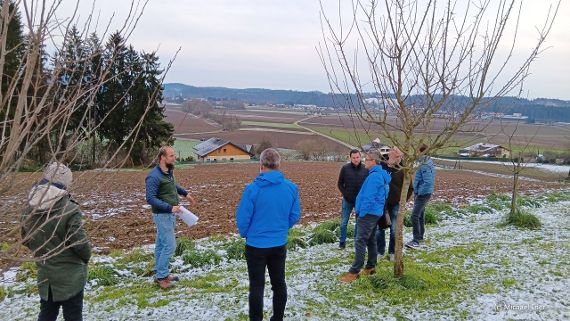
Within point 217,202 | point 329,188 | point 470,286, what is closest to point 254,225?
point 470,286

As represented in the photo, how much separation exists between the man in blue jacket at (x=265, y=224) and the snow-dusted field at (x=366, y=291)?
0.76 m

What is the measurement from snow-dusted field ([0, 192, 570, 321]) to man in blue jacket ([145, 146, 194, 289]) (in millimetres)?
383

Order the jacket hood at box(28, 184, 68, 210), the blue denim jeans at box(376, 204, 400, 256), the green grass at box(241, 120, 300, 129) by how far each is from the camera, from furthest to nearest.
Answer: the green grass at box(241, 120, 300, 129) < the blue denim jeans at box(376, 204, 400, 256) < the jacket hood at box(28, 184, 68, 210)

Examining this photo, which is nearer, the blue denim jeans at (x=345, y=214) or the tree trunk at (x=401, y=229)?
the tree trunk at (x=401, y=229)

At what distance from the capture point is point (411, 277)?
Answer: 561 cm

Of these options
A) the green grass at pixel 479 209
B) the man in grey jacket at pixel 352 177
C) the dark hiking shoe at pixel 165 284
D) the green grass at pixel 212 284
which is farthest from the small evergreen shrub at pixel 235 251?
the green grass at pixel 479 209

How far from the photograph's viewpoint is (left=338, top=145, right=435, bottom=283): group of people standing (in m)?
5.73

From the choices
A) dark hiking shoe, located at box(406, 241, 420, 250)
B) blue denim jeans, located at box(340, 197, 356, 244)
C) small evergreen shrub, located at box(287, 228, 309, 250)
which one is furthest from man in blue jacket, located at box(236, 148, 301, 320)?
dark hiking shoe, located at box(406, 241, 420, 250)

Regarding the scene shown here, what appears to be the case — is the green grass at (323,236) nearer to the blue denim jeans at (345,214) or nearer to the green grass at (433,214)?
the blue denim jeans at (345,214)

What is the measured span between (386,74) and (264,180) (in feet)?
6.85

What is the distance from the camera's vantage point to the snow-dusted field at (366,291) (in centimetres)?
489

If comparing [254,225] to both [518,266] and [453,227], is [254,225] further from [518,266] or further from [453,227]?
[453,227]

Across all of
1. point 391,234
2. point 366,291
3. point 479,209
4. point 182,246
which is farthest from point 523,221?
point 182,246

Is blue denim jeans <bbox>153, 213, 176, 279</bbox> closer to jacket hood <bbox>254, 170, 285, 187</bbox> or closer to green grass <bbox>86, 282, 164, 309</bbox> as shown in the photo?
green grass <bbox>86, 282, 164, 309</bbox>
